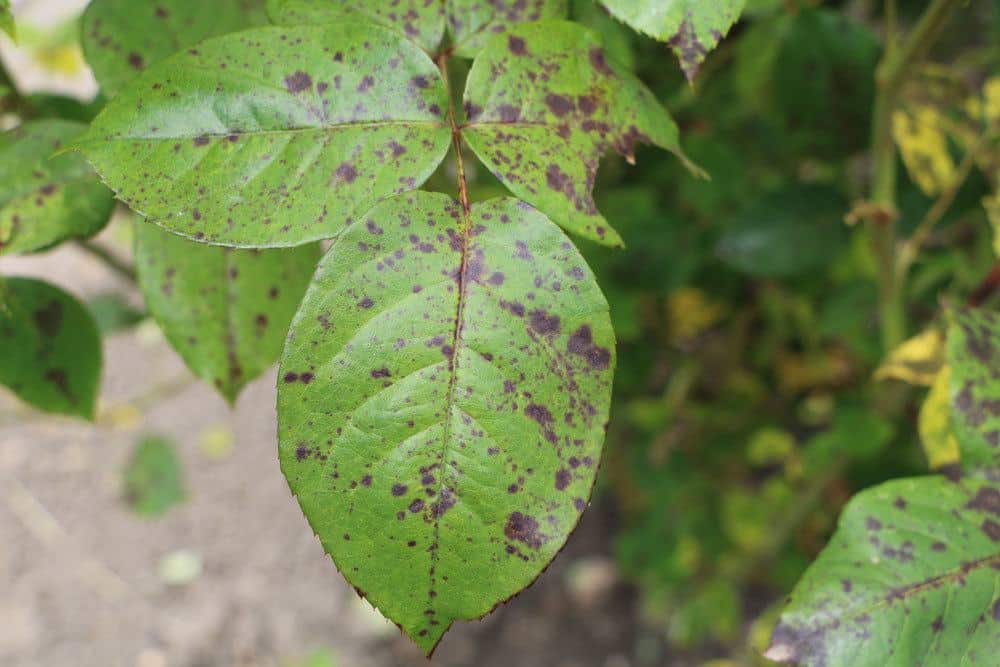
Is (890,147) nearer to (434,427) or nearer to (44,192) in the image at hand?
(434,427)

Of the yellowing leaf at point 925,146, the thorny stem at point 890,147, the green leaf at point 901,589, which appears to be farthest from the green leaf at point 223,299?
the yellowing leaf at point 925,146

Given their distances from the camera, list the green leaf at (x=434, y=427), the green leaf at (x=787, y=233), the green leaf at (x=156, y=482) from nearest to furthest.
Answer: the green leaf at (x=434, y=427) → the green leaf at (x=787, y=233) → the green leaf at (x=156, y=482)

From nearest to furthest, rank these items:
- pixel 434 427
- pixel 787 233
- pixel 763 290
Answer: pixel 434 427
pixel 787 233
pixel 763 290

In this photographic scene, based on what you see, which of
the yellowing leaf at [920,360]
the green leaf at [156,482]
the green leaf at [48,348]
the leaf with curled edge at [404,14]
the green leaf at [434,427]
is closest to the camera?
the green leaf at [434,427]

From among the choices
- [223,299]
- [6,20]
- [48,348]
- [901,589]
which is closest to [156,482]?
[48,348]

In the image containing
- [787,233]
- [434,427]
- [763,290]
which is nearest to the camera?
[434,427]

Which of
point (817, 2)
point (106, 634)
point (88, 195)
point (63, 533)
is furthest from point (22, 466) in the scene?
point (817, 2)

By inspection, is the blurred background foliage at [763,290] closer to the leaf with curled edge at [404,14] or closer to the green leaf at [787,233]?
the green leaf at [787,233]

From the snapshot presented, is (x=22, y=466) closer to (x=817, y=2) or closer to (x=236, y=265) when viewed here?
(x=236, y=265)
